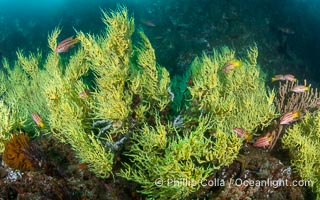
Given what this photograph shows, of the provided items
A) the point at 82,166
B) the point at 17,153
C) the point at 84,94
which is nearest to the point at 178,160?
the point at 82,166

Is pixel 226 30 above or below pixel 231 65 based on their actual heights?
above

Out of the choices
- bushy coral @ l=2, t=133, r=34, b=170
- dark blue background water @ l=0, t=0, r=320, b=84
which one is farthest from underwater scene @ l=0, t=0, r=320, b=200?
dark blue background water @ l=0, t=0, r=320, b=84

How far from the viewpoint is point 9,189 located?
393 cm

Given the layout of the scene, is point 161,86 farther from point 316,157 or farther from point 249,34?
point 249,34

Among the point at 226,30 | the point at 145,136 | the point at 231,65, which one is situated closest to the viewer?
the point at 145,136

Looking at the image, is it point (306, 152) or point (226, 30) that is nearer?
point (306, 152)

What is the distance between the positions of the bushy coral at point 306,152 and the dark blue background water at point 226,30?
6.16m

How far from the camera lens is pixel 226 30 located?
39.6ft

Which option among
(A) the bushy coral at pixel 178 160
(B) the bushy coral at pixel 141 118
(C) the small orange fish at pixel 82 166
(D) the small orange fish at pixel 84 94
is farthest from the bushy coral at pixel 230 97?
(C) the small orange fish at pixel 82 166

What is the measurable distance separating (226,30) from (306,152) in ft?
27.6

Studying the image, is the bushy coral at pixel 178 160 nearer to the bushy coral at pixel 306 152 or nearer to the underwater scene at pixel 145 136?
the underwater scene at pixel 145 136

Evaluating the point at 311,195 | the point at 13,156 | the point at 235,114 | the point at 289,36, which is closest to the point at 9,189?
the point at 13,156

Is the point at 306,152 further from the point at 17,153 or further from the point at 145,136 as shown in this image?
the point at 17,153

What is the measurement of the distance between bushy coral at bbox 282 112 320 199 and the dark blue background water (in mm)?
6162
